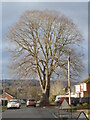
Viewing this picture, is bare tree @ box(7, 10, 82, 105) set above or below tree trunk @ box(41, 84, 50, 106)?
above

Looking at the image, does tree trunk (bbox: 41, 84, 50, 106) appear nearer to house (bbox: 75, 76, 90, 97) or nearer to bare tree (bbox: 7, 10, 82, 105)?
bare tree (bbox: 7, 10, 82, 105)

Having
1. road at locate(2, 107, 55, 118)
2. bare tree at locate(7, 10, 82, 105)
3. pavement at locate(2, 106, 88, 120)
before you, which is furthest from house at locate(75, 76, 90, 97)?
road at locate(2, 107, 55, 118)

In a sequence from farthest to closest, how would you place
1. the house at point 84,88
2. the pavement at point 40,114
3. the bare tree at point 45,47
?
1. the house at point 84,88
2. the bare tree at point 45,47
3. the pavement at point 40,114

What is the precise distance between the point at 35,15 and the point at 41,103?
1109 cm

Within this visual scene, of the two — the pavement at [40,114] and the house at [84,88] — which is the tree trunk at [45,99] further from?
the house at [84,88]

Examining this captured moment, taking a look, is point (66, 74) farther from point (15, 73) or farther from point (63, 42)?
point (15, 73)

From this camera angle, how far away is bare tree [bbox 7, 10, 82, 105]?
33406 mm

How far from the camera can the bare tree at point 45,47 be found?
3341cm

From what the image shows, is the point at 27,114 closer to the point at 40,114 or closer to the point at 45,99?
the point at 40,114

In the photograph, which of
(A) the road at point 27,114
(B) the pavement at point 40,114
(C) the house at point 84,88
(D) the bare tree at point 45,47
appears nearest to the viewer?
(B) the pavement at point 40,114

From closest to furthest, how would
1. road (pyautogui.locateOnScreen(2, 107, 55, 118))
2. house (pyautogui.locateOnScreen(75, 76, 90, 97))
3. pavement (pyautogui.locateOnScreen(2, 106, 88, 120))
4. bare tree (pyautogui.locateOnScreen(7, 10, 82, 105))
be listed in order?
pavement (pyautogui.locateOnScreen(2, 106, 88, 120))
road (pyautogui.locateOnScreen(2, 107, 55, 118))
bare tree (pyautogui.locateOnScreen(7, 10, 82, 105))
house (pyautogui.locateOnScreen(75, 76, 90, 97))

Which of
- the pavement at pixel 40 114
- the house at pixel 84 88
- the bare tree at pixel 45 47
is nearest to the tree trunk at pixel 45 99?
the bare tree at pixel 45 47

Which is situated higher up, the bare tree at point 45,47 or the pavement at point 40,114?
the bare tree at point 45,47

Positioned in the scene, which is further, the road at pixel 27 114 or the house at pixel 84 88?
the house at pixel 84 88
